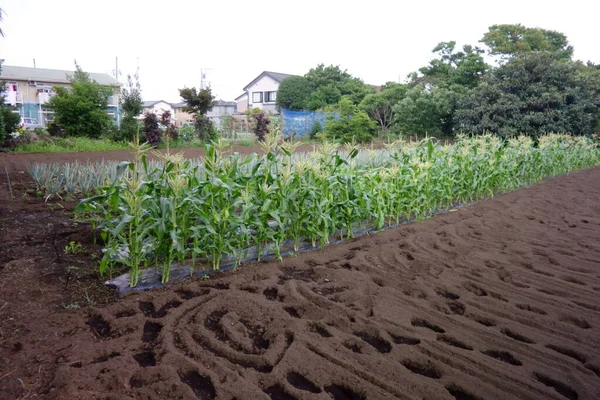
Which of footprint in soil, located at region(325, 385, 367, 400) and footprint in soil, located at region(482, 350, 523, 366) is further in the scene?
footprint in soil, located at region(482, 350, 523, 366)

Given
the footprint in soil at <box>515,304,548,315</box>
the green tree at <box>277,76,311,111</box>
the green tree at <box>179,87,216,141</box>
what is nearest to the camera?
the footprint in soil at <box>515,304,548,315</box>

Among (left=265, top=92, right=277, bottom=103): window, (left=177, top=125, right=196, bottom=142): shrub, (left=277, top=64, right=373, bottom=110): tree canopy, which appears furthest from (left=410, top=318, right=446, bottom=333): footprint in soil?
(left=265, top=92, right=277, bottom=103): window

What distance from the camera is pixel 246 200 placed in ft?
11.2

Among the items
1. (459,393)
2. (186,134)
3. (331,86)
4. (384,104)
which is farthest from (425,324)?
(331,86)

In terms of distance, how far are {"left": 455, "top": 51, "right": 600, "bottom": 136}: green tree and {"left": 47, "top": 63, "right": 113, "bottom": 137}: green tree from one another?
14310 millimetres

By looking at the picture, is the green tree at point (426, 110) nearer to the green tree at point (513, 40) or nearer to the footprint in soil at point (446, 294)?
the green tree at point (513, 40)

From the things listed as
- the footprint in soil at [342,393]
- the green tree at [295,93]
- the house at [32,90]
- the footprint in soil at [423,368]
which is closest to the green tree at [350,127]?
the green tree at [295,93]

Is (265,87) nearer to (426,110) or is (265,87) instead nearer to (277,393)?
(426,110)

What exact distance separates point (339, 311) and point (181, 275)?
1.40m

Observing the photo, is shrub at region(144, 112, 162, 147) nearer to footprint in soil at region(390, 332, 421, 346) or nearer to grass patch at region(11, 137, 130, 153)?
grass patch at region(11, 137, 130, 153)

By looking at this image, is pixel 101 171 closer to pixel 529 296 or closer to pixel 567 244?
pixel 529 296

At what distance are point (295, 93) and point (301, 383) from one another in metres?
30.3

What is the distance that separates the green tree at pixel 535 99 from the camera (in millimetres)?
14805

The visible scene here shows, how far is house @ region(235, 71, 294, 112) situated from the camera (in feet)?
124
